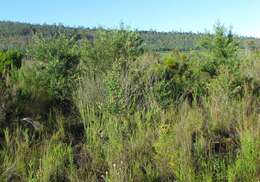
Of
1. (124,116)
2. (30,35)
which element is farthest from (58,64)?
(30,35)

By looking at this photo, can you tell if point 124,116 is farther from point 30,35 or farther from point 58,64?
point 30,35

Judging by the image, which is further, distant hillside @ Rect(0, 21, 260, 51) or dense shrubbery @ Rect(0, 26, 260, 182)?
distant hillside @ Rect(0, 21, 260, 51)

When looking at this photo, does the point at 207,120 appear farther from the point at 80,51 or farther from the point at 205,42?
the point at 205,42

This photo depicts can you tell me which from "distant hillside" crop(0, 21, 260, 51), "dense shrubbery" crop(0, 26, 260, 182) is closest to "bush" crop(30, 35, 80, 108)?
"dense shrubbery" crop(0, 26, 260, 182)

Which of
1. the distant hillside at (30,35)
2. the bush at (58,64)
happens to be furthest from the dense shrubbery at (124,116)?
the distant hillside at (30,35)

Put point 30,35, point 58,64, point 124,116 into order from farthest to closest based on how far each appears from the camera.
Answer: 1. point 30,35
2. point 58,64
3. point 124,116

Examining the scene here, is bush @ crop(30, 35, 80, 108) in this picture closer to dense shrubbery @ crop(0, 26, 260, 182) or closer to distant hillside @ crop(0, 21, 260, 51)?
dense shrubbery @ crop(0, 26, 260, 182)

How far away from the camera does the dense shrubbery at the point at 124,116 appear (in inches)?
242

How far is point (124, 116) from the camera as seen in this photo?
7.94m

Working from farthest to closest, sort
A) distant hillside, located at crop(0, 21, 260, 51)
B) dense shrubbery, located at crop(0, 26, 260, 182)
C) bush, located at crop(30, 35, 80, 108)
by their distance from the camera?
distant hillside, located at crop(0, 21, 260, 51) < bush, located at crop(30, 35, 80, 108) < dense shrubbery, located at crop(0, 26, 260, 182)

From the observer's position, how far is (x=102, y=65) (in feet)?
36.7

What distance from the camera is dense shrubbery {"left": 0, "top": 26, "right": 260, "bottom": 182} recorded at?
6.15m

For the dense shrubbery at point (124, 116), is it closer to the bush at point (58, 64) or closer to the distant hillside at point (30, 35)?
the bush at point (58, 64)

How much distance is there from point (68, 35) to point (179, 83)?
3.33 metres
